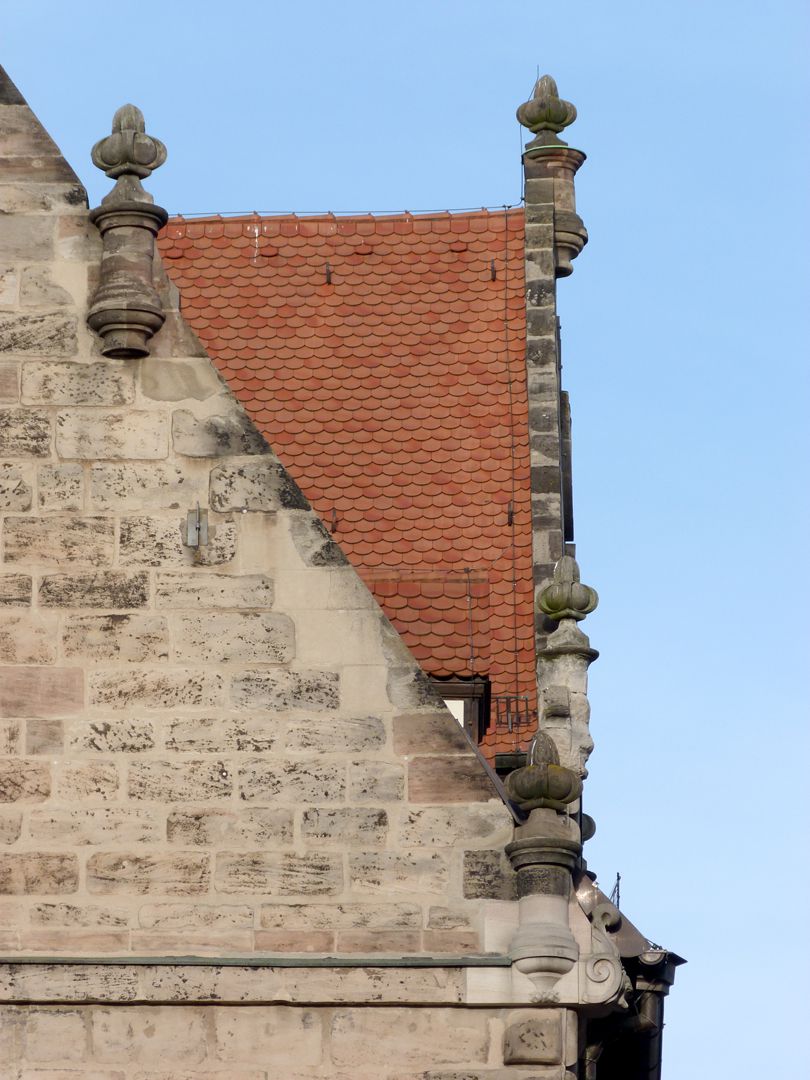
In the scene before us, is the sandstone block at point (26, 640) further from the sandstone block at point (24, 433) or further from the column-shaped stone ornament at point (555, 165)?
the column-shaped stone ornament at point (555, 165)

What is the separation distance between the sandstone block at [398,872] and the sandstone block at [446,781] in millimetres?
265

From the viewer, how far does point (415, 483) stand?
56.9 feet

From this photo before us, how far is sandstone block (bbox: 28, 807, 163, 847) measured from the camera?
40.5ft

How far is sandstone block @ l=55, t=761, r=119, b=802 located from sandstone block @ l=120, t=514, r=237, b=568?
95 centimetres

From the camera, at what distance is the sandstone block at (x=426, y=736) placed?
1237 centimetres

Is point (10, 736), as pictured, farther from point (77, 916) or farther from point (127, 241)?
point (127, 241)

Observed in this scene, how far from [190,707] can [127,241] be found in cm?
222

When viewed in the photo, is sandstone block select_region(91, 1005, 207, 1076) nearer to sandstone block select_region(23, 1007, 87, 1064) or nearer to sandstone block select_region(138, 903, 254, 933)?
sandstone block select_region(23, 1007, 87, 1064)

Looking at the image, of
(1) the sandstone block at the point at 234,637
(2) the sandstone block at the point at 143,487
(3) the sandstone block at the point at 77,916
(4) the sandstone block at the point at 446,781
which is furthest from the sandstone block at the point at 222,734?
(2) the sandstone block at the point at 143,487

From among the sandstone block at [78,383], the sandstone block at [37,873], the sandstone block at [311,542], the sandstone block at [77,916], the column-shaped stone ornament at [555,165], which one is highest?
the column-shaped stone ornament at [555,165]

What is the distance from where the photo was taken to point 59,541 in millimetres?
12719

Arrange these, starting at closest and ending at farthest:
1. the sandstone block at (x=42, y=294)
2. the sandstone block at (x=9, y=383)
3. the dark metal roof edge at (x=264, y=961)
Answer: the dark metal roof edge at (x=264, y=961) → the sandstone block at (x=9, y=383) → the sandstone block at (x=42, y=294)

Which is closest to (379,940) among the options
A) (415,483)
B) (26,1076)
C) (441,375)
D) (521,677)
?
(26,1076)

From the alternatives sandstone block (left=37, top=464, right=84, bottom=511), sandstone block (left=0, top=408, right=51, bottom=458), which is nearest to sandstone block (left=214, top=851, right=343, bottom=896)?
sandstone block (left=37, top=464, right=84, bottom=511)
